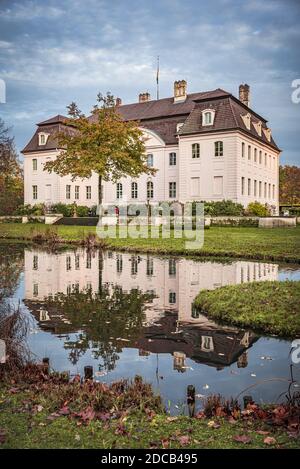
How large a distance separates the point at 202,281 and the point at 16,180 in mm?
53579

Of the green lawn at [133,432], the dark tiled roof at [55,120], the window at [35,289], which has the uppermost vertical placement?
the dark tiled roof at [55,120]

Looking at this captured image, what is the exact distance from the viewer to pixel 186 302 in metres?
9.83

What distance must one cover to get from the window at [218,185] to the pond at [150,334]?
2446 centimetres

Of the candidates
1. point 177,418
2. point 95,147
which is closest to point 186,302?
point 177,418

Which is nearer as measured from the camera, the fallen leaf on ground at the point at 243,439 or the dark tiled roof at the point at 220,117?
the fallen leaf on ground at the point at 243,439

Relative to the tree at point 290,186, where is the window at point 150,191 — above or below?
below

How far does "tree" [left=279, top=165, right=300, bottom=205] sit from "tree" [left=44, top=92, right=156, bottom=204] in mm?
45326

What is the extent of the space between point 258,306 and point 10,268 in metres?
9.12

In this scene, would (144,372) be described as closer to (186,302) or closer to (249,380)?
(249,380)

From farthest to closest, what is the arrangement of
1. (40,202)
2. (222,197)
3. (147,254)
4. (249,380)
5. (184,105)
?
(40,202) → (184,105) → (222,197) → (147,254) → (249,380)

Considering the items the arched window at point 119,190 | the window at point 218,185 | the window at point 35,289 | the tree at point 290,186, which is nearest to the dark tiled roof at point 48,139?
the arched window at point 119,190

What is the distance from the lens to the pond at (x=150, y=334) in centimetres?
552

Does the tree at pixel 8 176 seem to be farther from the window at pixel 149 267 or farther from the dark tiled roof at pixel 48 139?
the window at pixel 149 267

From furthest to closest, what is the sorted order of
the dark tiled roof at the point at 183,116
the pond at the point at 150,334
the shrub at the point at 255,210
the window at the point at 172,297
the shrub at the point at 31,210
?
the shrub at the point at 31,210 → the dark tiled roof at the point at 183,116 → the shrub at the point at 255,210 → the window at the point at 172,297 → the pond at the point at 150,334
